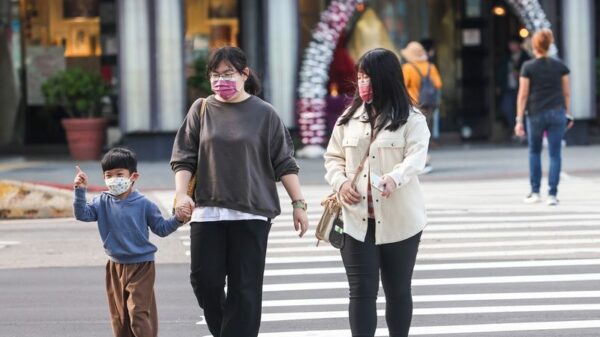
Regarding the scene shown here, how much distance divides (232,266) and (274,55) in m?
15.6

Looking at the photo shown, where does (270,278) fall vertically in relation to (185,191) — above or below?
below

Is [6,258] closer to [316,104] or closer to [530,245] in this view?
[530,245]

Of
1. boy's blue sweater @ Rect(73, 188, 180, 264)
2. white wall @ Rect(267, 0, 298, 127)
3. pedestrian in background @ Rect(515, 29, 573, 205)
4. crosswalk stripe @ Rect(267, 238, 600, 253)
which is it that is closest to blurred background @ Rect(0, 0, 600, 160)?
white wall @ Rect(267, 0, 298, 127)

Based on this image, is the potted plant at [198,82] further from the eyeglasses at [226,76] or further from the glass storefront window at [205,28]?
the eyeglasses at [226,76]

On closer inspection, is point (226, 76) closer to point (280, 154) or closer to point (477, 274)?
point (280, 154)

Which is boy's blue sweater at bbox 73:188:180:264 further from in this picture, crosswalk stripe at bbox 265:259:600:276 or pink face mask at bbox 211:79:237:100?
crosswalk stripe at bbox 265:259:600:276

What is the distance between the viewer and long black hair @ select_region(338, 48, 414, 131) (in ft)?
24.2

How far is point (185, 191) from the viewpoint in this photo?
24.2 ft

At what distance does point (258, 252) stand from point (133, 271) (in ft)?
2.16

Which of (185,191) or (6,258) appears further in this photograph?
(6,258)

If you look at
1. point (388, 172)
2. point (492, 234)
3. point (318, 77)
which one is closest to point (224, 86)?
point (388, 172)

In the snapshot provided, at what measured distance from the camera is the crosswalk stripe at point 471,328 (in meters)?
8.83

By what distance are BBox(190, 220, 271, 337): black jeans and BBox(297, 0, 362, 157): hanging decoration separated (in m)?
14.9

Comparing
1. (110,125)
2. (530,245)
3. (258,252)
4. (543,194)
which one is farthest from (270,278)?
(110,125)
